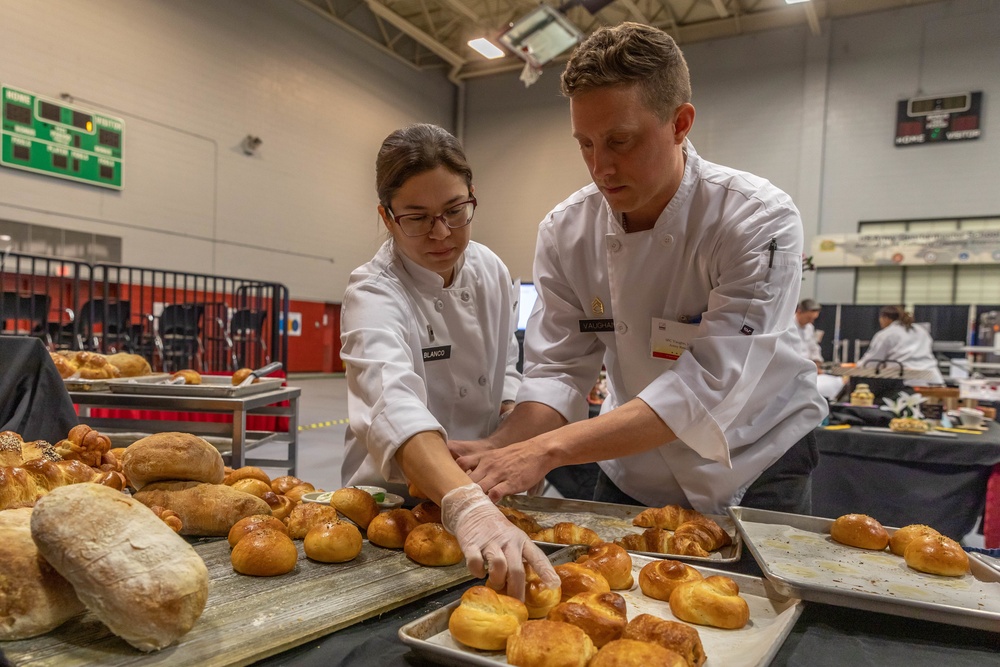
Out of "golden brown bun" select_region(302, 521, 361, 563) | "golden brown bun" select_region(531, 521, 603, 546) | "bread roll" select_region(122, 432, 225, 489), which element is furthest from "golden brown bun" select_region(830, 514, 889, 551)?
"bread roll" select_region(122, 432, 225, 489)

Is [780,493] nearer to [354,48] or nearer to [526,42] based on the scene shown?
[526,42]

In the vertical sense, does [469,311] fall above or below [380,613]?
above

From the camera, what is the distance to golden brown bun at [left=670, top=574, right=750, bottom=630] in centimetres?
86

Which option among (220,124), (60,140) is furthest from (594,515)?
(220,124)

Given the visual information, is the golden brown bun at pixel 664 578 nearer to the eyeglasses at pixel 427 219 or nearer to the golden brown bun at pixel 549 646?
the golden brown bun at pixel 549 646

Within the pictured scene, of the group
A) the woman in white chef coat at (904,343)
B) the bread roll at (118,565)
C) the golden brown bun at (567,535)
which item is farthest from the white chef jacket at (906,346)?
the bread roll at (118,565)

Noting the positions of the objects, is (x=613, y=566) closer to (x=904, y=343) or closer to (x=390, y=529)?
(x=390, y=529)

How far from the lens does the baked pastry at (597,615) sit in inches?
31.0

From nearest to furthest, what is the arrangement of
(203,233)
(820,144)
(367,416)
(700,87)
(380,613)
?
(380,613) < (367,416) < (203,233) < (820,144) < (700,87)

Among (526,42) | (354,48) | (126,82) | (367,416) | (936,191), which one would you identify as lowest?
(367,416)

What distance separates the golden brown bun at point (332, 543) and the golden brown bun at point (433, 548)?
96mm

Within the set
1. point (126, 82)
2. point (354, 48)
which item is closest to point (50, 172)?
point (126, 82)

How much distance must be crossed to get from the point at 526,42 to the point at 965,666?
34.8 ft

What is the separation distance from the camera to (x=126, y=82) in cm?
893
